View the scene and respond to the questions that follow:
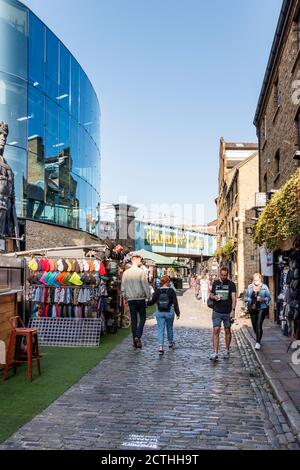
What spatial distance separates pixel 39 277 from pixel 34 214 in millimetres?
10391

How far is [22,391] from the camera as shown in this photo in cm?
678

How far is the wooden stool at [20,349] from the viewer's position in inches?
296

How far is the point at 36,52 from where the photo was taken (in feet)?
73.5

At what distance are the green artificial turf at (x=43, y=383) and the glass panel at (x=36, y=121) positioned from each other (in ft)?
43.6

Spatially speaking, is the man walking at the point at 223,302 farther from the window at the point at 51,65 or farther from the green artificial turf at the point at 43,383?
the window at the point at 51,65

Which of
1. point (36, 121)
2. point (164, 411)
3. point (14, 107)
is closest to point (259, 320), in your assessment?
point (164, 411)

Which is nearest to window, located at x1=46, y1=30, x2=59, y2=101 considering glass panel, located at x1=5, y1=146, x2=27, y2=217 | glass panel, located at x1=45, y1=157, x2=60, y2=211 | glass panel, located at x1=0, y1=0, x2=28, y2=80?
glass panel, located at x1=0, y1=0, x2=28, y2=80

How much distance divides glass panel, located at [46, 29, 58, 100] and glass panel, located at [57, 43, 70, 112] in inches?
22.8

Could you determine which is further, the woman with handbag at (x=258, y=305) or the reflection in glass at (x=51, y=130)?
the reflection in glass at (x=51, y=130)

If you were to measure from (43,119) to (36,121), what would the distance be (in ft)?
2.18

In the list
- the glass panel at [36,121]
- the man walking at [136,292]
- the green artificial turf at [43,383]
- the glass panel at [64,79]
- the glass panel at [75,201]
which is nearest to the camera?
the green artificial turf at [43,383]

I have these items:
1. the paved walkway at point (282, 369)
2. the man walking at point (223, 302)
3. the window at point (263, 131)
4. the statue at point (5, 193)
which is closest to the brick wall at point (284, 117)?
the window at point (263, 131)

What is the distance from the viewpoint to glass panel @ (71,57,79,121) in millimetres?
26688

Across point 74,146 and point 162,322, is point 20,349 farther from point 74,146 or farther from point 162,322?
point 74,146
